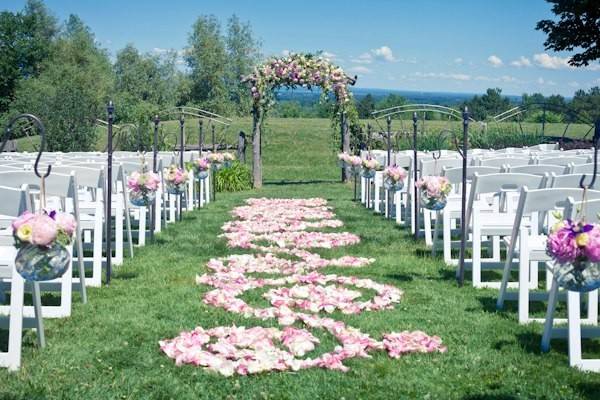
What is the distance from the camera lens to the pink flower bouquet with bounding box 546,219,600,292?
4.17 metres

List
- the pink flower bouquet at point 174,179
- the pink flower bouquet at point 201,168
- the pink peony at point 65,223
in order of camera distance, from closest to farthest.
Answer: the pink peony at point 65,223 < the pink flower bouquet at point 174,179 < the pink flower bouquet at point 201,168

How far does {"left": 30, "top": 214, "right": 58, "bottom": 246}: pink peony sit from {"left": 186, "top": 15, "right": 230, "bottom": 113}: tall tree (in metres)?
70.0

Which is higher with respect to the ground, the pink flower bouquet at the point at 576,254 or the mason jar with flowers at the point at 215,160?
the mason jar with flowers at the point at 215,160

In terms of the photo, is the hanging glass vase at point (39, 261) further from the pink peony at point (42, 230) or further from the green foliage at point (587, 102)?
the green foliage at point (587, 102)

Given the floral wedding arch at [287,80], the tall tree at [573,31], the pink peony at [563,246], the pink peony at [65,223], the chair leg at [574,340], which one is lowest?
the chair leg at [574,340]

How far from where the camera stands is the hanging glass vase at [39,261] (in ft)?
13.9

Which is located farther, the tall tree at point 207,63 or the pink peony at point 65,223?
the tall tree at point 207,63

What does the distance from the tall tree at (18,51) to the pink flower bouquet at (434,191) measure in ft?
160

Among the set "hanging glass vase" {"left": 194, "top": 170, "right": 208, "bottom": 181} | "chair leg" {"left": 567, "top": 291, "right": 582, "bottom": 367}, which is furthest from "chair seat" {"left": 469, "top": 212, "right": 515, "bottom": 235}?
"hanging glass vase" {"left": 194, "top": 170, "right": 208, "bottom": 181}

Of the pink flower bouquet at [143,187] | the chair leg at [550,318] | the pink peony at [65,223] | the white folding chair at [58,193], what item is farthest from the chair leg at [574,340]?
the pink flower bouquet at [143,187]

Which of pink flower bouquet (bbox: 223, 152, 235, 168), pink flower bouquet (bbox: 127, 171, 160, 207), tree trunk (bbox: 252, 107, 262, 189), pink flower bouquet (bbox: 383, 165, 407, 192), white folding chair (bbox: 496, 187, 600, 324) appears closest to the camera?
white folding chair (bbox: 496, 187, 600, 324)

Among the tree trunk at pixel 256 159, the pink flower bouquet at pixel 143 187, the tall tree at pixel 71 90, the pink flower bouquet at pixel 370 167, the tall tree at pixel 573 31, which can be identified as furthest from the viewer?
the tall tree at pixel 573 31

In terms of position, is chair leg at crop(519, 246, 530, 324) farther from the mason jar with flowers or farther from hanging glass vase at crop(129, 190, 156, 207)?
the mason jar with flowers

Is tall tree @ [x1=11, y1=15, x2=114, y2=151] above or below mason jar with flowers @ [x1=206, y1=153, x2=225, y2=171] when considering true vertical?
above
